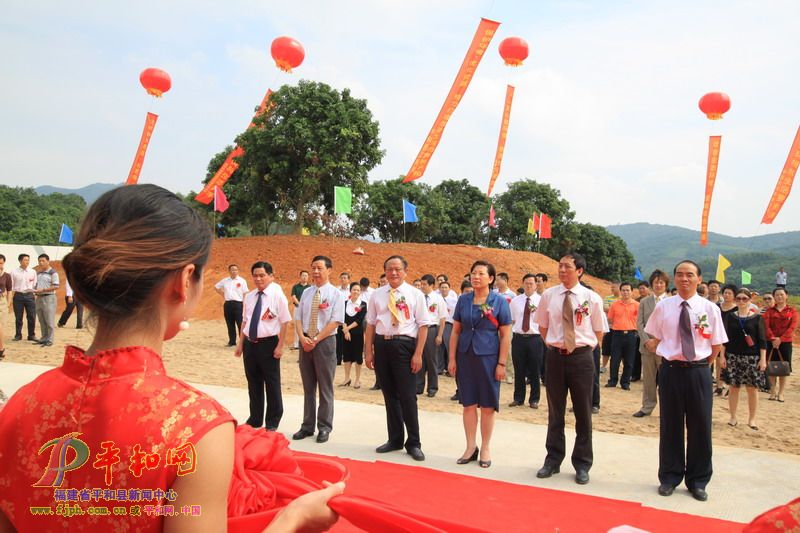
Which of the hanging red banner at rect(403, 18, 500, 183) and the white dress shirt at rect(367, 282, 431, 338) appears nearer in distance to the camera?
the white dress shirt at rect(367, 282, 431, 338)

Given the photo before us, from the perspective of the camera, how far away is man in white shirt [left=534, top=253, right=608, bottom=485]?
4820 millimetres

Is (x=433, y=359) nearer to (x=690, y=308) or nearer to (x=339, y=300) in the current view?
(x=339, y=300)

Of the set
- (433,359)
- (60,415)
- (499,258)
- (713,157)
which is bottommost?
(433,359)

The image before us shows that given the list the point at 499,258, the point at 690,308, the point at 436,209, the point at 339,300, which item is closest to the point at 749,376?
the point at 690,308

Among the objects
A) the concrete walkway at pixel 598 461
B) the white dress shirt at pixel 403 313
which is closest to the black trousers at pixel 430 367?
the concrete walkway at pixel 598 461

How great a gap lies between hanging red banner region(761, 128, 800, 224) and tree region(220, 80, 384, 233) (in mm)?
14715

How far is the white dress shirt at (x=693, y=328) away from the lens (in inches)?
186

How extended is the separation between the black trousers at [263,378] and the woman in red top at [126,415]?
194 inches

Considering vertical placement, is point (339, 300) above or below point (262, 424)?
above

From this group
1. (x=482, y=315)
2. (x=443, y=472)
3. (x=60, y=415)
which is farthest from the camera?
(x=482, y=315)

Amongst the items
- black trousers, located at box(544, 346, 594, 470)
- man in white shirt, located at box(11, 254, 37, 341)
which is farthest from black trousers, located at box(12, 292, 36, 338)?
black trousers, located at box(544, 346, 594, 470)

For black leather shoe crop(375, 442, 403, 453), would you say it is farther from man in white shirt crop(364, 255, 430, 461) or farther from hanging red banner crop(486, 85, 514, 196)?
hanging red banner crop(486, 85, 514, 196)

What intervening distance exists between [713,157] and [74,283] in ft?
61.1

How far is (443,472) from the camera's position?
15.6 feet
